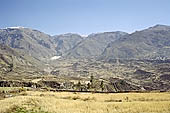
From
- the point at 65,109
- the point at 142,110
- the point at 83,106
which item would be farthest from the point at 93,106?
the point at 142,110

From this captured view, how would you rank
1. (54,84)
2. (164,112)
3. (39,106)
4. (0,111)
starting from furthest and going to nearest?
(54,84)
(39,106)
(0,111)
(164,112)

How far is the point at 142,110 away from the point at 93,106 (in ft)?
19.9

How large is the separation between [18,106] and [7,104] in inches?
86.9

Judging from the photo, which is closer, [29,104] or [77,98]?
[29,104]

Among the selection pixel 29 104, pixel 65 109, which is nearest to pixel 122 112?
pixel 65 109

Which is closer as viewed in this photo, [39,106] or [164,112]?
[164,112]

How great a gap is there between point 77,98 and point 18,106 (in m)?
10.9

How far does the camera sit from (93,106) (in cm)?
2880

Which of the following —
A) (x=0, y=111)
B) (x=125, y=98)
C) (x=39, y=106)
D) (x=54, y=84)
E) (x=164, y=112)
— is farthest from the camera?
(x=54, y=84)

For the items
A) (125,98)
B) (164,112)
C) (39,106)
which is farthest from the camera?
(125,98)

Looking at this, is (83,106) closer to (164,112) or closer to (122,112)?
(122,112)

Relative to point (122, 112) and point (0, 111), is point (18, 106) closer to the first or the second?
point (0, 111)

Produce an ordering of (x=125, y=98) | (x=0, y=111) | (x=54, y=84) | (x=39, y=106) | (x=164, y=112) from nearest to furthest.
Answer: (x=164, y=112) → (x=0, y=111) → (x=39, y=106) → (x=125, y=98) → (x=54, y=84)

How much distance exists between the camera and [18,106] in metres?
28.0
